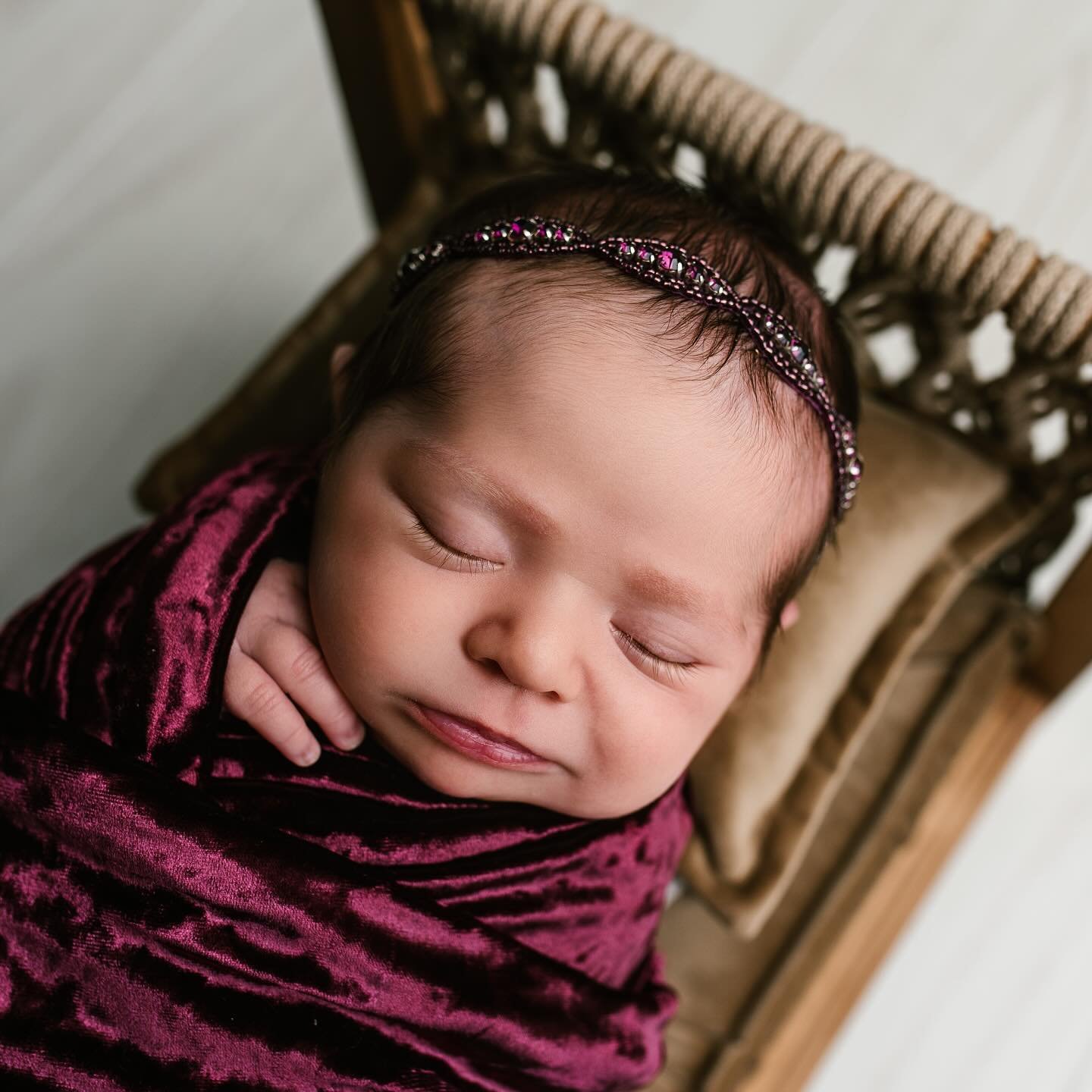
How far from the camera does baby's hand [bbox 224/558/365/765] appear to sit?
0.82 m

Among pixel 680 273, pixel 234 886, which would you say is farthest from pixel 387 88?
pixel 234 886

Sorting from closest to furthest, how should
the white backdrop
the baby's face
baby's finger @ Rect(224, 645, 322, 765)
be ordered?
the baby's face
baby's finger @ Rect(224, 645, 322, 765)
the white backdrop

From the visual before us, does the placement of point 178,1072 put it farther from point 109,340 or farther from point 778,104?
point 109,340

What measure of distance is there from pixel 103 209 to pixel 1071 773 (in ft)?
5.02

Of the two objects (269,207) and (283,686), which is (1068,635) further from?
(269,207)

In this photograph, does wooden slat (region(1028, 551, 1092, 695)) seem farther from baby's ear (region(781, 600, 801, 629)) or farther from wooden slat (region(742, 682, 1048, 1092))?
baby's ear (region(781, 600, 801, 629))

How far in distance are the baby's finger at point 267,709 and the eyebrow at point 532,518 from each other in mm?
215

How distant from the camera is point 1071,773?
1.42 metres

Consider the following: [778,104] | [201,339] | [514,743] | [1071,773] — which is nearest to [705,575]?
[514,743]

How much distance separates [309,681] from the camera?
818 mm

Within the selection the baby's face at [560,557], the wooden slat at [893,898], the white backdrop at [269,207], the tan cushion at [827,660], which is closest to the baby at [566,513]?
the baby's face at [560,557]

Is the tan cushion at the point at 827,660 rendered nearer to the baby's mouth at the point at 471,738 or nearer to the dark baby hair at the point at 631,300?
the dark baby hair at the point at 631,300

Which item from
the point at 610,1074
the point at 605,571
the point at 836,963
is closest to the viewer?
the point at 605,571

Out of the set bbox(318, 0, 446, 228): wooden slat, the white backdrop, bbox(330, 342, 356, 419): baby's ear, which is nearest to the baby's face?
bbox(330, 342, 356, 419): baby's ear
